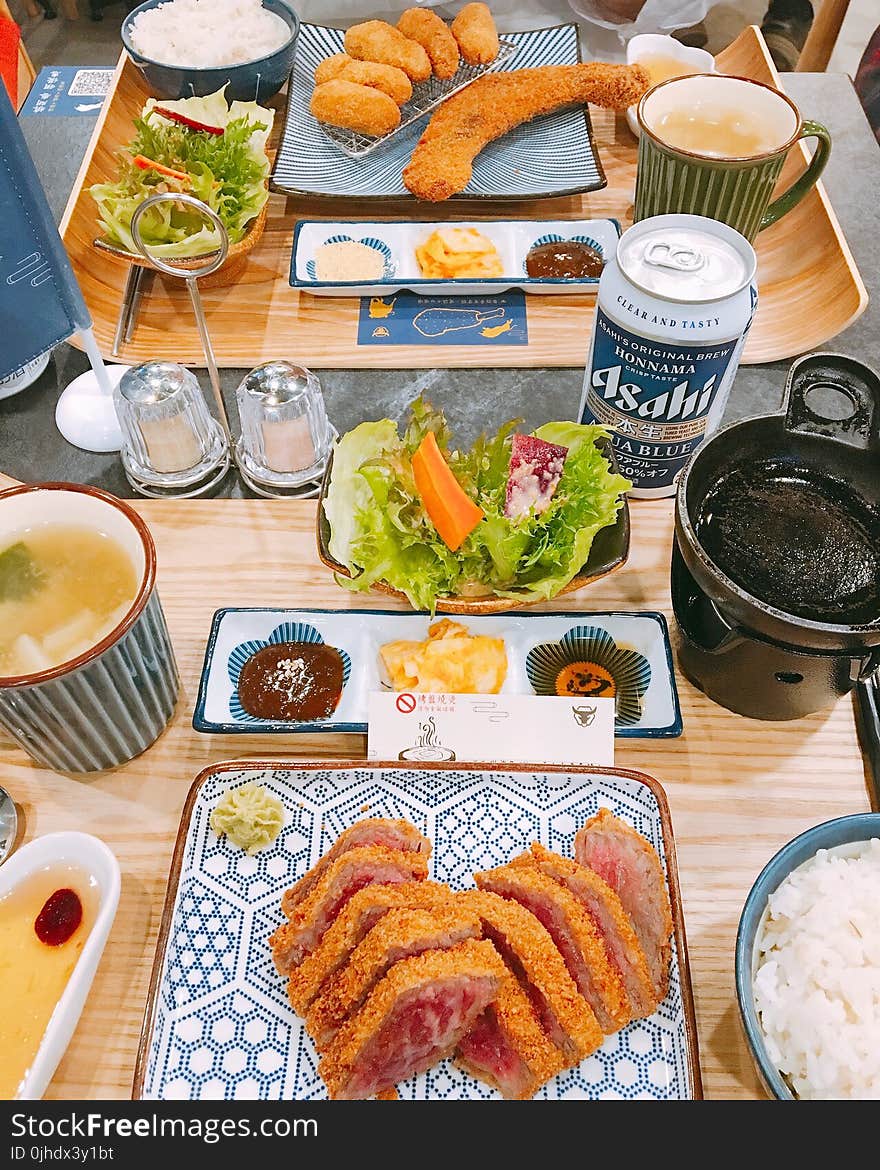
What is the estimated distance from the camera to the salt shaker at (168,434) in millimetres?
1934

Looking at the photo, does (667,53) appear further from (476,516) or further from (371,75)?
(476,516)

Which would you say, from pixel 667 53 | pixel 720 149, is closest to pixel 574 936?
pixel 720 149

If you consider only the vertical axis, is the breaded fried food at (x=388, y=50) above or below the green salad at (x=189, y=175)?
above

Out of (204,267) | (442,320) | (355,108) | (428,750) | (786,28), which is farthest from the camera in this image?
(786,28)

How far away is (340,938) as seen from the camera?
1.32 meters

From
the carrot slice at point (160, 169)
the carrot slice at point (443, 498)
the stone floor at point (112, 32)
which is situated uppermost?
the carrot slice at point (160, 169)

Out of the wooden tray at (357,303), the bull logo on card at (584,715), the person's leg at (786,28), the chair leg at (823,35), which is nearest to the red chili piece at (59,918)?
the bull logo on card at (584,715)

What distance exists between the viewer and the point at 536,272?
2514mm

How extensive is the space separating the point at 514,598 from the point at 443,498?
9.3 inches

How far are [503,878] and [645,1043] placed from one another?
304 millimetres

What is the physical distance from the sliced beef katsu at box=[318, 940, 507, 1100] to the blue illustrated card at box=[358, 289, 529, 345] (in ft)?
5.38

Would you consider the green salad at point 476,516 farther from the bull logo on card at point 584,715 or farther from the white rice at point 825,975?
the white rice at point 825,975

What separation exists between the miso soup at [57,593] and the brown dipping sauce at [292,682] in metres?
0.32
